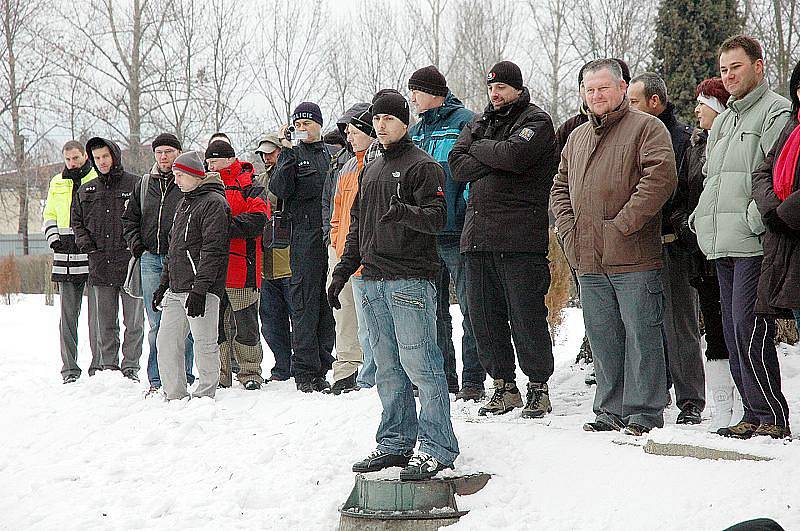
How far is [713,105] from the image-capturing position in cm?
541

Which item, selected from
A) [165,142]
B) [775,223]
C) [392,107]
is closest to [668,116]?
[775,223]

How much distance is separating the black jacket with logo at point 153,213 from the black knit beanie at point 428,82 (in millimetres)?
2686

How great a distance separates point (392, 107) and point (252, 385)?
352cm

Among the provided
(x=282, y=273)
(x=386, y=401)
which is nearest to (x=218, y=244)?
(x=282, y=273)

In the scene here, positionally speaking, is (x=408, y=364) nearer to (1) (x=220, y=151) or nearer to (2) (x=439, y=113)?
(2) (x=439, y=113)

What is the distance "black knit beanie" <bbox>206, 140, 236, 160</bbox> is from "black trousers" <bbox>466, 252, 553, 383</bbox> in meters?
3.02

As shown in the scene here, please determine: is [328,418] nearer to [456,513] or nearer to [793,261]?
[456,513]

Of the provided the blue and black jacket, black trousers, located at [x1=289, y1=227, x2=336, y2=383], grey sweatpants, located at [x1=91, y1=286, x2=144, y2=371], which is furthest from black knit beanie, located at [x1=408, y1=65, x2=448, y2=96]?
grey sweatpants, located at [x1=91, y1=286, x2=144, y2=371]

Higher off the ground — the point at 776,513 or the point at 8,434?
the point at 776,513

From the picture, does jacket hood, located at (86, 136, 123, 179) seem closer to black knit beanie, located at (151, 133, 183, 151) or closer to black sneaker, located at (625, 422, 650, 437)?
black knit beanie, located at (151, 133, 183, 151)

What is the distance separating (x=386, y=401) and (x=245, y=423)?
1936 mm

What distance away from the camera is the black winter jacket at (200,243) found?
22.8 ft

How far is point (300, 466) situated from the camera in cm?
531

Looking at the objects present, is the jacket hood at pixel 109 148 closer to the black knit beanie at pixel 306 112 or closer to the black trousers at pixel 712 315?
the black knit beanie at pixel 306 112
